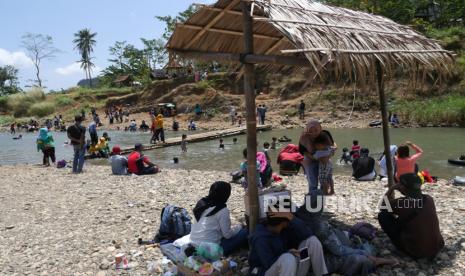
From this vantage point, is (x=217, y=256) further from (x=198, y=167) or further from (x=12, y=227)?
(x=198, y=167)

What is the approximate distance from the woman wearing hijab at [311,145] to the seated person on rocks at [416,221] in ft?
6.05

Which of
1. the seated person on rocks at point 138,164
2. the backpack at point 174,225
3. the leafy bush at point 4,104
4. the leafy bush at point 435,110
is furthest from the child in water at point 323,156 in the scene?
the leafy bush at point 4,104

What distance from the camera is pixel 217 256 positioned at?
15.1ft

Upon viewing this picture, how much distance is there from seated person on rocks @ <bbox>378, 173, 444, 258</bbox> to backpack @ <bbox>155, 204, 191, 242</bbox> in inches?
101

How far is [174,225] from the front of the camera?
567cm

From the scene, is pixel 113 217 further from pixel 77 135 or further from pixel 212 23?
pixel 77 135

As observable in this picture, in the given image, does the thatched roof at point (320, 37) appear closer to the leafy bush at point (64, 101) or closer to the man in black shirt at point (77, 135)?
the man in black shirt at point (77, 135)

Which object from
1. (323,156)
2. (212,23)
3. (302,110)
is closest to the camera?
(212,23)

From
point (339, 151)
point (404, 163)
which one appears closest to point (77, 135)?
point (404, 163)

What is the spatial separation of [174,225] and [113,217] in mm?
1870

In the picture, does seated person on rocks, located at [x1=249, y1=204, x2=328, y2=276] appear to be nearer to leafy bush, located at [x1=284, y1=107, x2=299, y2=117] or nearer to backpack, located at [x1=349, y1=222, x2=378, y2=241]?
backpack, located at [x1=349, y1=222, x2=378, y2=241]

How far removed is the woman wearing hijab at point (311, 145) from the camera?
21.6ft

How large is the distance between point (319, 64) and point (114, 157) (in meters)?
8.94

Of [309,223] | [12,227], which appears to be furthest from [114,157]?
[309,223]
